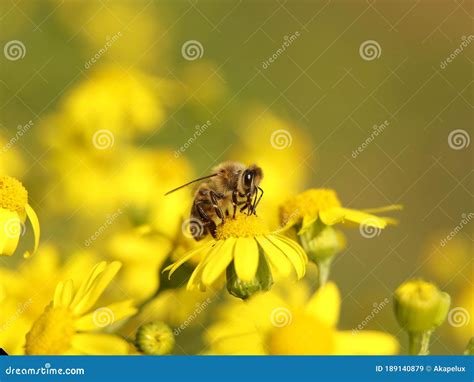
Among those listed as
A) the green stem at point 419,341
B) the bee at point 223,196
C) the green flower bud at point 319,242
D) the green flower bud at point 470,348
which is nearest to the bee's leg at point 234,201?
the bee at point 223,196

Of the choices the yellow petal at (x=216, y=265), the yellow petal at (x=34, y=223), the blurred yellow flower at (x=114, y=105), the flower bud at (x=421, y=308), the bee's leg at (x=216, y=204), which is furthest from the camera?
the blurred yellow flower at (x=114, y=105)

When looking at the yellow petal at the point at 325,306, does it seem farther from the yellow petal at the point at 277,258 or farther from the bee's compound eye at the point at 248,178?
the bee's compound eye at the point at 248,178

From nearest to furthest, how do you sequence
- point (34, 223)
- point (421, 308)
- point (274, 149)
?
point (421, 308), point (34, 223), point (274, 149)

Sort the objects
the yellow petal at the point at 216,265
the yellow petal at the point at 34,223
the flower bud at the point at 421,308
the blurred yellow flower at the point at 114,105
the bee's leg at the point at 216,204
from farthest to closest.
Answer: the blurred yellow flower at the point at 114,105 < the yellow petal at the point at 34,223 < the bee's leg at the point at 216,204 < the yellow petal at the point at 216,265 < the flower bud at the point at 421,308

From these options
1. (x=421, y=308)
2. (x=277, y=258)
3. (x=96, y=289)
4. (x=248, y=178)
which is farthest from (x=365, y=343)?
(x=96, y=289)

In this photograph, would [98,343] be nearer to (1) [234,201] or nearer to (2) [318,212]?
(1) [234,201]

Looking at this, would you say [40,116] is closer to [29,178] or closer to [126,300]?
[29,178]

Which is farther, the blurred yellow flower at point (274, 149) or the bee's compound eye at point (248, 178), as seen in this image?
the blurred yellow flower at point (274, 149)
